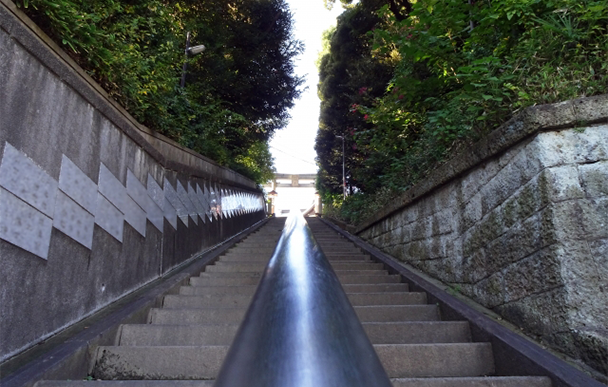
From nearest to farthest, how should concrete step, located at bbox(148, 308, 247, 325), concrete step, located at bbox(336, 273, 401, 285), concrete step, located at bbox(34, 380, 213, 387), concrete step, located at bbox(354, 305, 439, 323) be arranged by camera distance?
concrete step, located at bbox(34, 380, 213, 387)
concrete step, located at bbox(148, 308, 247, 325)
concrete step, located at bbox(354, 305, 439, 323)
concrete step, located at bbox(336, 273, 401, 285)

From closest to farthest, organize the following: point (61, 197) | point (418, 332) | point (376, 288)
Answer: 1. point (61, 197)
2. point (418, 332)
3. point (376, 288)

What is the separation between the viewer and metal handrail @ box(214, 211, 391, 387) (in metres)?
0.56

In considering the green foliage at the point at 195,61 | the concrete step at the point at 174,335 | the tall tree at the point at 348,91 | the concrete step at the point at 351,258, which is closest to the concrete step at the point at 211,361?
the concrete step at the point at 174,335

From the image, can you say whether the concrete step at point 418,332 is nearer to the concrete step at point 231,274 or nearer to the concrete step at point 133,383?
the concrete step at point 133,383

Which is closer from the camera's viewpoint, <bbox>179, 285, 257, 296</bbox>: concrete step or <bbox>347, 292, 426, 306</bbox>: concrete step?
<bbox>347, 292, 426, 306</bbox>: concrete step

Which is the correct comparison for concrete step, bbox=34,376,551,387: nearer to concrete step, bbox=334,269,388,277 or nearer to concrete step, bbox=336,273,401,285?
concrete step, bbox=336,273,401,285

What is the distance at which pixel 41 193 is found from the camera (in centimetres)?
215

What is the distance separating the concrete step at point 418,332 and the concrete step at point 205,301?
1.18 m

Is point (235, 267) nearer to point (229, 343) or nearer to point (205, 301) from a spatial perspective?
point (205, 301)

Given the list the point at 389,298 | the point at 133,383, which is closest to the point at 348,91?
the point at 389,298

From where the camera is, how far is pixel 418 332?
245 cm

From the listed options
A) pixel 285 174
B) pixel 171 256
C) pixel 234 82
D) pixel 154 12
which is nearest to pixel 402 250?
pixel 171 256

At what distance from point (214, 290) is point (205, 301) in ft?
1.05

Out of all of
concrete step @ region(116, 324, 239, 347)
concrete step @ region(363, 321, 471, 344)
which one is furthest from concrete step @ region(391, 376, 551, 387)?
concrete step @ region(116, 324, 239, 347)
